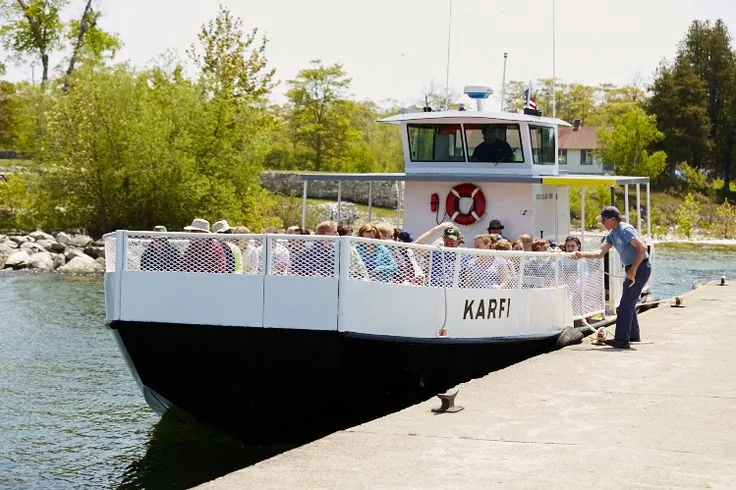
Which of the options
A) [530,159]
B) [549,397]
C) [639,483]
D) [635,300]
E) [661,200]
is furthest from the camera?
[661,200]

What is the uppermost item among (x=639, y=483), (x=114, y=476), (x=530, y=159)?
(x=530, y=159)

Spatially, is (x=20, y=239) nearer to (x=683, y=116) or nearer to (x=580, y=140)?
(x=683, y=116)

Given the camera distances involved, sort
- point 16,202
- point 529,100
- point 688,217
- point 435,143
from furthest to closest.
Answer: point 688,217 → point 16,202 → point 529,100 → point 435,143

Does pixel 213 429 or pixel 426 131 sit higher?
pixel 426 131

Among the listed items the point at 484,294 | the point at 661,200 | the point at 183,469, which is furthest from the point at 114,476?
the point at 661,200

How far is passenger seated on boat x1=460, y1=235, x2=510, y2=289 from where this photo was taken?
12.7 m

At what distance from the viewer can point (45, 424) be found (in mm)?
15555

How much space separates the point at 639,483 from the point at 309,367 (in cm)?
465

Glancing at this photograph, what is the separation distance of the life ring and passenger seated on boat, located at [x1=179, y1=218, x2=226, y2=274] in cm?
616

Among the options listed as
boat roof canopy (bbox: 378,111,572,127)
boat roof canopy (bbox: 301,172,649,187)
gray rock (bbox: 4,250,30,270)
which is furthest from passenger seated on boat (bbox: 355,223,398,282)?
gray rock (bbox: 4,250,30,270)

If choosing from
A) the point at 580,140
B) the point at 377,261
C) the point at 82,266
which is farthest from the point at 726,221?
the point at 377,261

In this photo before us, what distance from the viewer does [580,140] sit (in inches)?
3871

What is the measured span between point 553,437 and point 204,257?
420 cm

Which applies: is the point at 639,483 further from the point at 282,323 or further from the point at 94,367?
the point at 94,367
